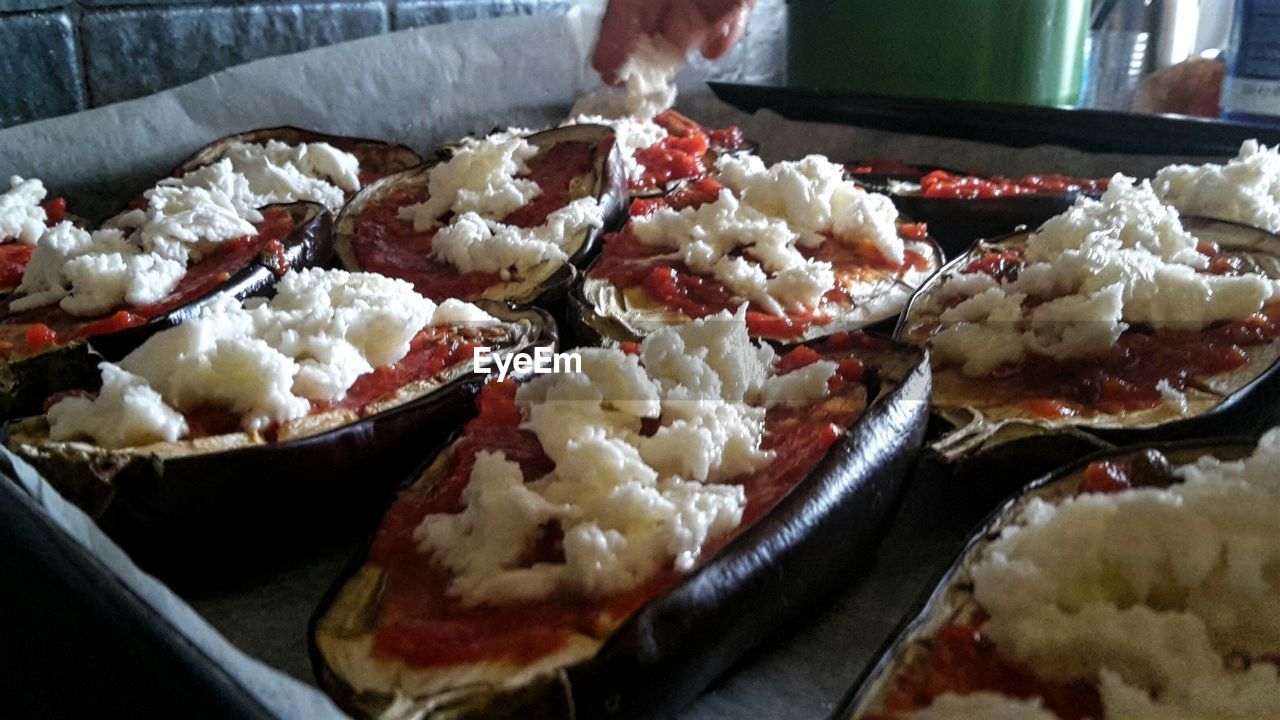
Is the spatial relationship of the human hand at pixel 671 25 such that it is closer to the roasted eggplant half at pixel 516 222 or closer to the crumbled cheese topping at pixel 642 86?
the crumbled cheese topping at pixel 642 86

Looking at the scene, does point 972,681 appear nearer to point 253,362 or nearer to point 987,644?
point 987,644

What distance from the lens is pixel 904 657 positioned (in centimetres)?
100

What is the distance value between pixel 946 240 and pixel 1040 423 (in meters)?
1.18

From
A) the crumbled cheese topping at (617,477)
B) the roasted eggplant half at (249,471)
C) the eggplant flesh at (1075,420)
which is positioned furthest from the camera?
the eggplant flesh at (1075,420)

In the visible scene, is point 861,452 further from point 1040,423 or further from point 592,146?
point 592,146

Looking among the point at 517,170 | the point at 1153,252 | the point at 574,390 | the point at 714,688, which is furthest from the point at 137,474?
the point at 1153,252

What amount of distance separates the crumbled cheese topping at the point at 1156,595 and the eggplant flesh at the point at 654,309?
859 millimetres

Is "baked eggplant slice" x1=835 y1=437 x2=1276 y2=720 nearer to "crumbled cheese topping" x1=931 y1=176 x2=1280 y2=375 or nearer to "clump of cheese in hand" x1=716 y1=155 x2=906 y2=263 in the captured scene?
"crumbled cheese topping" x1=931 y1=176 x2=1280 y2=375

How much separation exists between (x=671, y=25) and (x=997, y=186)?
0.97 m

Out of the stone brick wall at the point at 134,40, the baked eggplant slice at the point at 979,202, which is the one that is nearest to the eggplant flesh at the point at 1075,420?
the baked eggplant slice at the point at 979,202

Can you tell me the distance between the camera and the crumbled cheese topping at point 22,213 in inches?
88.5

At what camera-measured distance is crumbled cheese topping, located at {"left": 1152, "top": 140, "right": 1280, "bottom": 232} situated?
212cm

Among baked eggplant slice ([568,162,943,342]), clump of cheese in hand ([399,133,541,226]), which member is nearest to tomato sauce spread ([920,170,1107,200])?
baked eggplant slice ([568,162,943,342])

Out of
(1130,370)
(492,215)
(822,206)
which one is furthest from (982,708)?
(492,215)
